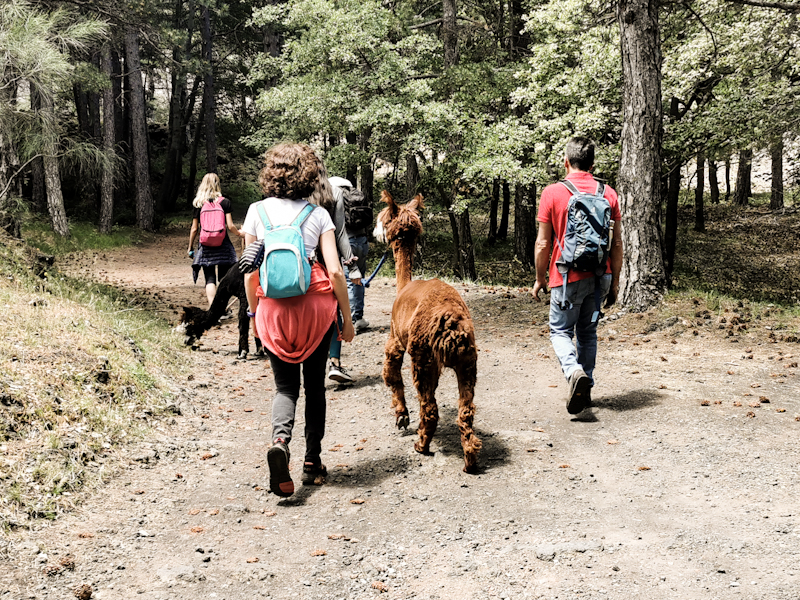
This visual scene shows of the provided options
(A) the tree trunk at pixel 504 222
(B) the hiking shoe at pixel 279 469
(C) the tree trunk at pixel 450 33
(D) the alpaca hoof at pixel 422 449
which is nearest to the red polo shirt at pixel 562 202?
(D) the alpaca hoof at pixel 422 449

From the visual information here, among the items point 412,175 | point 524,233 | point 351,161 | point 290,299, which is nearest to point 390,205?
point 290,299

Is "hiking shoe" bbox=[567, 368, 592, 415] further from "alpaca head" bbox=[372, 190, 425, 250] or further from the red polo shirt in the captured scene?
"alpaca head" bbox=[372, 190, 425, 250]

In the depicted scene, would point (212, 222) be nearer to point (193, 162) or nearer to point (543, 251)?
point (543, 251)

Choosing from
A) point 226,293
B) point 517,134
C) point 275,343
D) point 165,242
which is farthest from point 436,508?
point 165,242

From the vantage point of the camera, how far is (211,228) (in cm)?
866

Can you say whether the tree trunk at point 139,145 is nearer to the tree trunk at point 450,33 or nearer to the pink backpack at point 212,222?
the tree trunk at point 450,33

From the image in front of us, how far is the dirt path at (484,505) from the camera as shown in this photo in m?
3.18

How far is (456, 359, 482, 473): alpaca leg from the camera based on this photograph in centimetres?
436

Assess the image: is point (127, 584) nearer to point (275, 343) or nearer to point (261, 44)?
point (275, 343)

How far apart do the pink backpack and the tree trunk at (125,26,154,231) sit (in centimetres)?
1834

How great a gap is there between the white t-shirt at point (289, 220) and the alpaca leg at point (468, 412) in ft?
4.28

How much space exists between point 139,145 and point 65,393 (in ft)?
72.4

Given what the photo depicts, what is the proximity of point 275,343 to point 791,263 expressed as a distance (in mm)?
23442

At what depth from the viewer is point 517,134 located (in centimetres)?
1391
